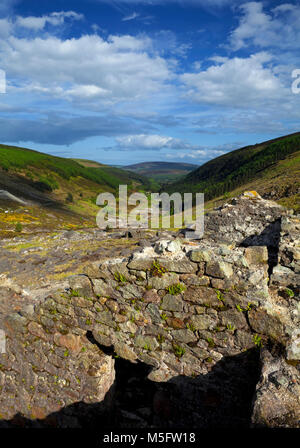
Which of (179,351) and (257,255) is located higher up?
(257,255)

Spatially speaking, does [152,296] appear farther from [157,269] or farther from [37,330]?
[37,330]

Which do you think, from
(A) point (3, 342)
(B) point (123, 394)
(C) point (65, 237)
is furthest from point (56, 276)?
(C) point (65, 237)

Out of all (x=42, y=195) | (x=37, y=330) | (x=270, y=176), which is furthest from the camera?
(x=42, y=195)

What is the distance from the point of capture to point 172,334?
524cm

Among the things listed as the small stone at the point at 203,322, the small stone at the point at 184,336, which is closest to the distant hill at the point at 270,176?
the small stone at the point at 203,322

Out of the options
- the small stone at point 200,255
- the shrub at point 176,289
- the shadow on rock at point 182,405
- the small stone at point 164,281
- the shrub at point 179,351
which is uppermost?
the small stone at point 200,255

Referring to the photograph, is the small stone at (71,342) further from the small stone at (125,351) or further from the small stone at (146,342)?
the small stone at (146,342)

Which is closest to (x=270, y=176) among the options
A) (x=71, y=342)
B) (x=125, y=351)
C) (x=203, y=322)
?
(x=203, y=322)

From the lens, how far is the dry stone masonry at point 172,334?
15.1 feet

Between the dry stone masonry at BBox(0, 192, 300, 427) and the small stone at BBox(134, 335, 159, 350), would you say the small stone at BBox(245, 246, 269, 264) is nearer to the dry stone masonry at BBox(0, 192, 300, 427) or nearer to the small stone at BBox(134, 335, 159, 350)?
the dry stone masonry at BBox(0, 192, 300, 427)

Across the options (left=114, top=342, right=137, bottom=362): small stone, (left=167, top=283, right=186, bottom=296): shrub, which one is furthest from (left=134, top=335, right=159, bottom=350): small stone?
(left=167, top=283, right=186, bottom=296): shrub

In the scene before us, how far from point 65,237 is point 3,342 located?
930 inches

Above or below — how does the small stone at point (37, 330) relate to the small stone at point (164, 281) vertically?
below

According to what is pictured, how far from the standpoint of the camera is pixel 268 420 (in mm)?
3617
